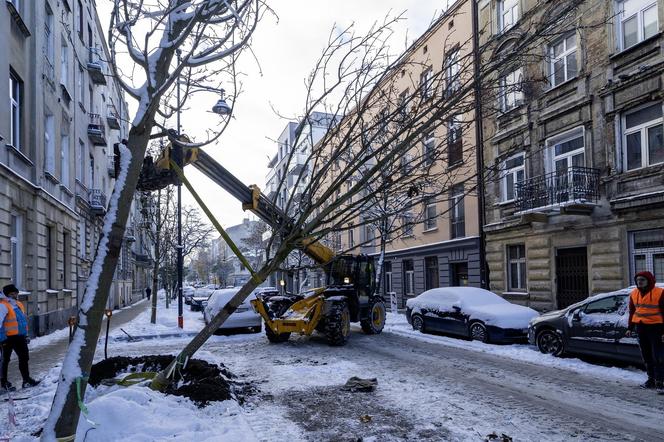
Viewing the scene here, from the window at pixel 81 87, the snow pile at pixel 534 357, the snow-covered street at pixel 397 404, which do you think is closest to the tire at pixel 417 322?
the snow pile at pixel 534 357

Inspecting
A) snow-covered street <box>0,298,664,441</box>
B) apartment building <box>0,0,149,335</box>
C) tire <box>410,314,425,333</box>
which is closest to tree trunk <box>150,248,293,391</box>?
snow-covered street <box>0,298,664,441</box>

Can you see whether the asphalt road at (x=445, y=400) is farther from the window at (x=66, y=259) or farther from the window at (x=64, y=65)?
→ the window at (x=64, y=65)

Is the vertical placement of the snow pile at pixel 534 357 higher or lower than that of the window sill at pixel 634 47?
lower

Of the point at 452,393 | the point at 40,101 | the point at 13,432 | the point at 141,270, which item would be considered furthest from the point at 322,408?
the point at 141,270

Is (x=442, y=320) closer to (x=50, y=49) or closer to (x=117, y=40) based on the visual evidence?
(x=117, y=40)

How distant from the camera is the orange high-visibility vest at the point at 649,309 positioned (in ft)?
26.2

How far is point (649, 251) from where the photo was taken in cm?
1326

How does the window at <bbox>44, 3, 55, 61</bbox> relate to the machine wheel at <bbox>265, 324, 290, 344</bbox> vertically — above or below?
above

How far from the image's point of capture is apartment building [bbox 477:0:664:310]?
43.5 ft

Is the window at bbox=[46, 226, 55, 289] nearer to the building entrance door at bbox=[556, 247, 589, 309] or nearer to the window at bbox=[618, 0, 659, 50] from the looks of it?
the building entrance door at bbox=[556, 247, 589, 309]

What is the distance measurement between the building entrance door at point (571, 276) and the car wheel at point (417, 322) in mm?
4441

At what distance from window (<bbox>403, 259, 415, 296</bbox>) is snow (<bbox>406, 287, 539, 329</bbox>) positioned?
9.94 meters

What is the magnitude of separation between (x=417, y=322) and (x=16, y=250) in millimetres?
11785

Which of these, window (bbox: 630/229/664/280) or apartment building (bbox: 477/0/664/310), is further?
apartment building (bbox: 477/0/664/310)
